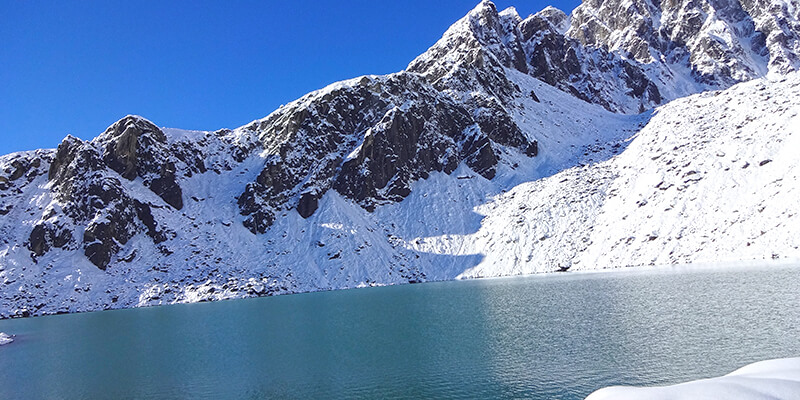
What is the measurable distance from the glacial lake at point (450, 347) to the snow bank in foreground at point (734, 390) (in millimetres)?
11307

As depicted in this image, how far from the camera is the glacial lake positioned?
1124 inches

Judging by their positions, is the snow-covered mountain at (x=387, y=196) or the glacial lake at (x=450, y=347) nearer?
the glacial lake at (x=450, y=347)

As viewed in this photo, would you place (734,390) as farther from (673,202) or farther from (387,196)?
(387,196)

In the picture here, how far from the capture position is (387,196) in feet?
477

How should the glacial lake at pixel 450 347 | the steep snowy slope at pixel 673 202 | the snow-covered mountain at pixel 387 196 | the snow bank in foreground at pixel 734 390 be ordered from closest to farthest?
the snow bank in foreground at pixel 734 390
the glacial lake at pixel 450 347
the steep snowy slope at pixel 673 202
the snow-covered mountain at pixel 387 196

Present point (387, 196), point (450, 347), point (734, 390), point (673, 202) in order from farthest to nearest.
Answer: point (387, 196) < point (673, 202) < point (450, 347) < point (734, 390)

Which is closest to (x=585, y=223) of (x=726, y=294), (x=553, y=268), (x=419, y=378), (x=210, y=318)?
(x=553, y=268)

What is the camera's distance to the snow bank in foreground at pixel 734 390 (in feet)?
40.1

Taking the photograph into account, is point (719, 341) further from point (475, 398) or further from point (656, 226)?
point (656, 226)

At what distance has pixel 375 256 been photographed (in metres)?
120

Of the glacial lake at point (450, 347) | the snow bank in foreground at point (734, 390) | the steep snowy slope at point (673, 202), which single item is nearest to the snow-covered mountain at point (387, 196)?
the steep snowy slope at point (673, 202)

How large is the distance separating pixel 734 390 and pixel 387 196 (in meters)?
134

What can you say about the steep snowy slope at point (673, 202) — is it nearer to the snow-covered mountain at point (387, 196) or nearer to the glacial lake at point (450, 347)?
the snow-covered mountain at point (387, 196)

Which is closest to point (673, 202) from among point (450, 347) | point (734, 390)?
point (450, 347)
